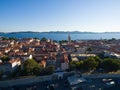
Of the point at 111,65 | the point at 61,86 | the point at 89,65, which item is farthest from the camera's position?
the point at 89,65

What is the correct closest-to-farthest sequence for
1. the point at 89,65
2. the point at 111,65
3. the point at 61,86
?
the point at 61,86 → the point at 111,65 → the point at 89,65

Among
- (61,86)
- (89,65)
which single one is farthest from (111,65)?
(61,86)

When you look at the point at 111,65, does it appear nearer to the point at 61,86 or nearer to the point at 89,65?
the point at 89,65

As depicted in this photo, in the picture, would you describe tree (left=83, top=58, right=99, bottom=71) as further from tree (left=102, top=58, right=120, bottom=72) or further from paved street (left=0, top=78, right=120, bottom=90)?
paved street (left=0, top=78, right=120, bottom=90)

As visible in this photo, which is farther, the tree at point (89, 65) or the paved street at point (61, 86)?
the tree at point (89, 65)

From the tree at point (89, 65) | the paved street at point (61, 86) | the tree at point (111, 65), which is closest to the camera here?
the paved street at point (61, 86)

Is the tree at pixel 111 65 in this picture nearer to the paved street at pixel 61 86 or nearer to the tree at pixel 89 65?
the tree at pixel 89 65

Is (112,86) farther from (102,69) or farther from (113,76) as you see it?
(102,69)

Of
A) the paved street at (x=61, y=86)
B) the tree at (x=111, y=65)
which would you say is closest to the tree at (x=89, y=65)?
the tree at (x=111, y=65)

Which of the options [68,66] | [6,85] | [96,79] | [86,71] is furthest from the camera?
[68,66]

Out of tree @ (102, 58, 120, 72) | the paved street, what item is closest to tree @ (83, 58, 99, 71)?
tree @ (102, 58, 120, 72)

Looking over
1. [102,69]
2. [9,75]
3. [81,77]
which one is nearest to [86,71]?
[102,69]
